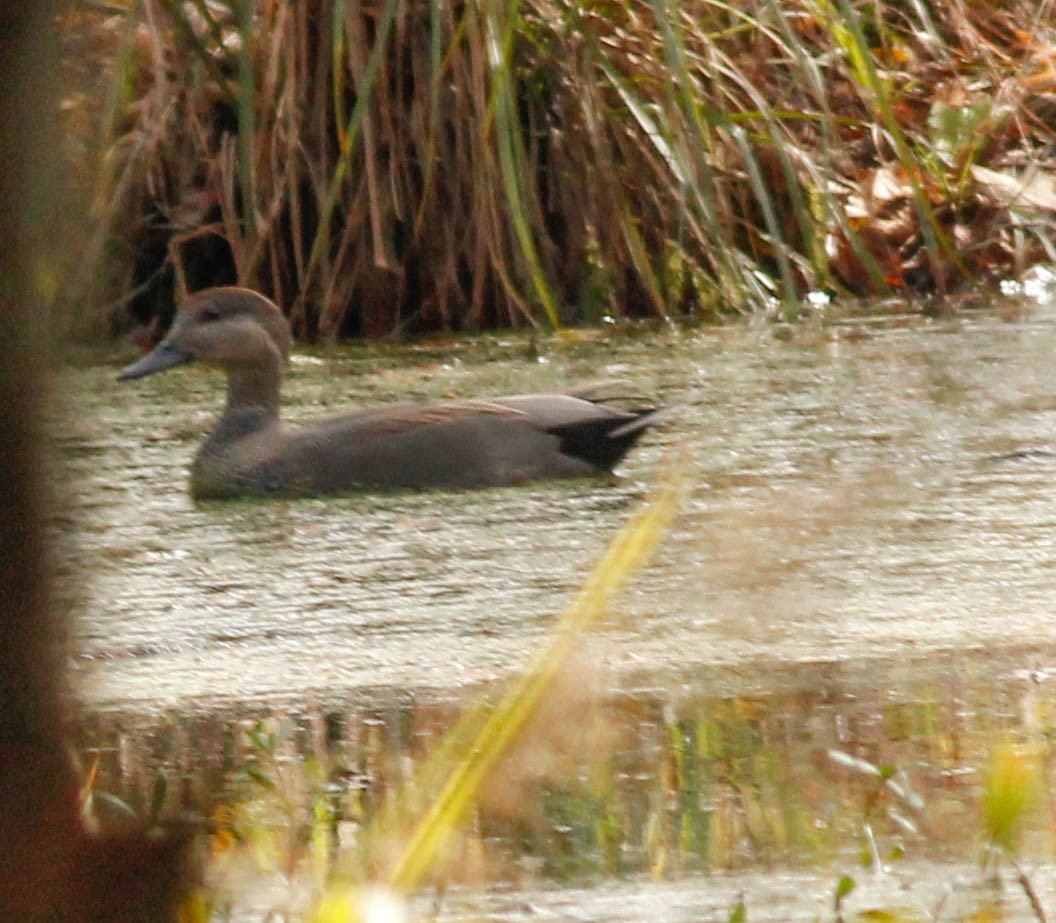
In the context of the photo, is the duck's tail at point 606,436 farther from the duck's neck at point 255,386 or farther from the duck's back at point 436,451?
the duck's neck at point 255,386

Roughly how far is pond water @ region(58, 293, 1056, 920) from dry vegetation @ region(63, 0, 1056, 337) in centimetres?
102

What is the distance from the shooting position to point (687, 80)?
6.82 metres

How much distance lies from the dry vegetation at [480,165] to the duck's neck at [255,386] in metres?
1.25

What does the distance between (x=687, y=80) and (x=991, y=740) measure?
433cm

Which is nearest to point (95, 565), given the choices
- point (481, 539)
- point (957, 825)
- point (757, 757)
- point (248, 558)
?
point (248, 558)

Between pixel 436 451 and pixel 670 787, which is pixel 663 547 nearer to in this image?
pixel 436 451

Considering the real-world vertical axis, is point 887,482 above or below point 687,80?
below

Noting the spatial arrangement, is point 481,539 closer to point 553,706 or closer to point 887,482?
point 887,482

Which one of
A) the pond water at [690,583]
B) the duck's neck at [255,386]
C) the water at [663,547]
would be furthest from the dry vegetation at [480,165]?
the duck's neck at [255,386]

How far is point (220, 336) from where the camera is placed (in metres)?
5.95

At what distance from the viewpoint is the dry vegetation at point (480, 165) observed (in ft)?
24.2

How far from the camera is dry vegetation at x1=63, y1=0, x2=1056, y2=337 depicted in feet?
24.2

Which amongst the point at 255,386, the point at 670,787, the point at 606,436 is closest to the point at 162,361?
the point at 255,386

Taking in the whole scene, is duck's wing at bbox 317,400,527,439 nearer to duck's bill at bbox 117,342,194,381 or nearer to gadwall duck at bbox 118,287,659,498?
gadwall duck at bbox 118,287,659,498
